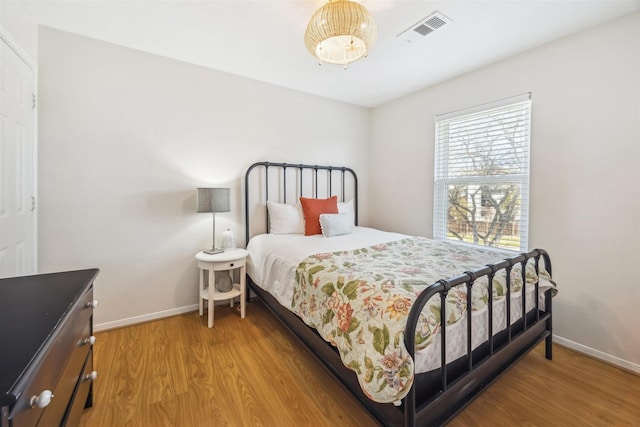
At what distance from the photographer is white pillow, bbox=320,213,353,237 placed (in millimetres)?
2820

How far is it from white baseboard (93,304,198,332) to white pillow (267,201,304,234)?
3.80 feet

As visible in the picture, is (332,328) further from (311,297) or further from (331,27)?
(331,27)

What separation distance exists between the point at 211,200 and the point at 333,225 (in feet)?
3.99

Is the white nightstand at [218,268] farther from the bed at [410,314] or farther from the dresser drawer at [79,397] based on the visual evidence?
the dresser drawer at [79,397]

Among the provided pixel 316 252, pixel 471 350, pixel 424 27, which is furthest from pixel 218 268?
pixel 424 27

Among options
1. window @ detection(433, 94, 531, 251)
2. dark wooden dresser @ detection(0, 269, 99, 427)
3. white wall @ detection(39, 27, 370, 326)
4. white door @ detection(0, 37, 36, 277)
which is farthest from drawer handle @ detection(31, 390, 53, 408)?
window @ detection(433, 94, 531, 251)

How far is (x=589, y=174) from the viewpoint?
2.08 m

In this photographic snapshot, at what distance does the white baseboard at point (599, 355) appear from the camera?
1912mm

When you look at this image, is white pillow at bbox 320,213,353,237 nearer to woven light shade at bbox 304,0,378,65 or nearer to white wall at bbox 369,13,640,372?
woven light shade at bbox 304,0,378,65

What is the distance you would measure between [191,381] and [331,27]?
2374 mm

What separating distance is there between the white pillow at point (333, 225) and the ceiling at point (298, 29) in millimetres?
1523

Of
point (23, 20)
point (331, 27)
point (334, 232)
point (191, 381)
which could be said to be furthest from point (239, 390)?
point (23, 20)

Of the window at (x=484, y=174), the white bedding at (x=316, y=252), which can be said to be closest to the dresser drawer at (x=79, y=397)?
the white bedding at (x=316, y=252)

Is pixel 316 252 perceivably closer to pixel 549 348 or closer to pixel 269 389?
pixel 269 389
